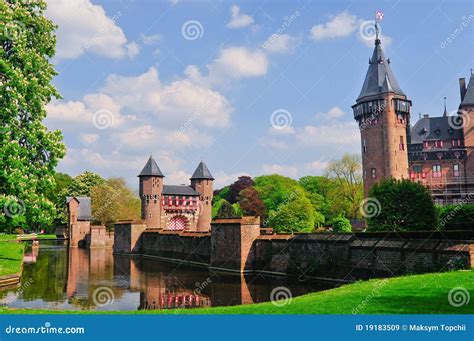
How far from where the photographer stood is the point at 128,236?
41.7m

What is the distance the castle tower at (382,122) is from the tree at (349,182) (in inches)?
544

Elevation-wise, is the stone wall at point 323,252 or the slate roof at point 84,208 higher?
the slate roof at point 84,208

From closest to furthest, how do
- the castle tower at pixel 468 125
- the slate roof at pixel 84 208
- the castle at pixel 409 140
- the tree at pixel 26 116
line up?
1. the tree at pixel 26 116
2. the castle at pixel 409 140
3. the castle tower at pixel 468 125
4. the slate roof at pixel 84 208

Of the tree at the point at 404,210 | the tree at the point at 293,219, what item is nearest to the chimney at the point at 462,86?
the tree at the point at 293,219

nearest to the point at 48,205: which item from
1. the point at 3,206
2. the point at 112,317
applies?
the point at 3,206

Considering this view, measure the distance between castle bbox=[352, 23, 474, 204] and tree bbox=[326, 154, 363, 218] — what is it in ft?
33.6

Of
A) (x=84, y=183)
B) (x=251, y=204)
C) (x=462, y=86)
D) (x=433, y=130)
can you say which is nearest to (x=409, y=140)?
(x=433, y=130)

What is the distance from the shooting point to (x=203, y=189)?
223 ft

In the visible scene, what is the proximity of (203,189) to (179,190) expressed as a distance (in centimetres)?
377

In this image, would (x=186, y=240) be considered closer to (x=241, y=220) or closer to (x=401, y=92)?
(x=241, y=220)

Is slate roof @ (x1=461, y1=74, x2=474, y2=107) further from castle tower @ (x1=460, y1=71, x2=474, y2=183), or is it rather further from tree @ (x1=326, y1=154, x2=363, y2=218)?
tree @ (x1=326, y1=154, x2=363, y2=218)

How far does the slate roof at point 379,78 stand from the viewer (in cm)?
4812

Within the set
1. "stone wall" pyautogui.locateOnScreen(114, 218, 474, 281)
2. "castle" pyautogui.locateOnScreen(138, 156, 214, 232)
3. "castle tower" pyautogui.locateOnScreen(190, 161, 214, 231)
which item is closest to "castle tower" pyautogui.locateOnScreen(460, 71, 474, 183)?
"castle" pyautogui.locateOnScreen(138, 156, 214, 232)

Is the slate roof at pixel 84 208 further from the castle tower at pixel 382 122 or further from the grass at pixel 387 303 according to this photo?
the grass at pixel 387 303
